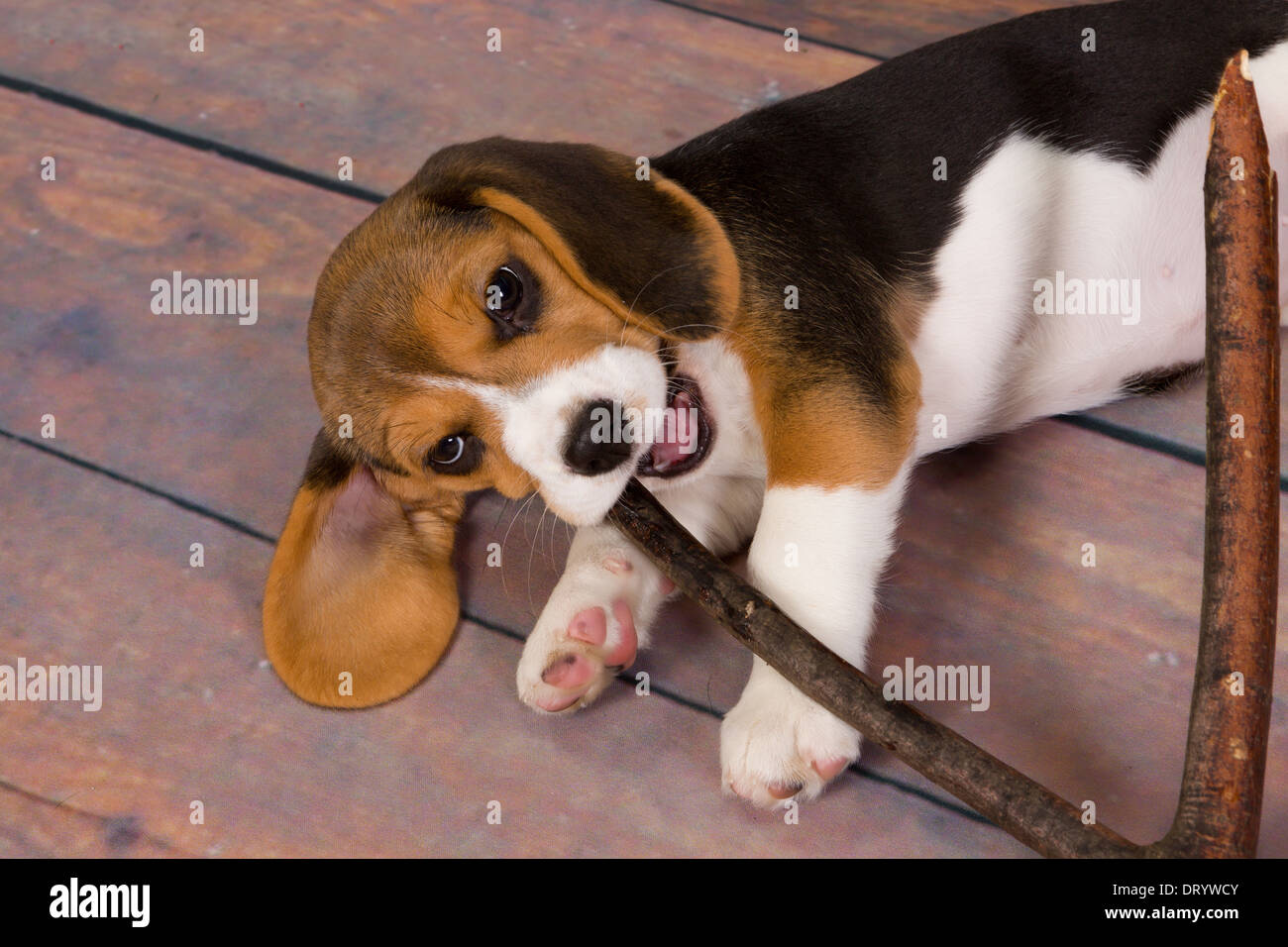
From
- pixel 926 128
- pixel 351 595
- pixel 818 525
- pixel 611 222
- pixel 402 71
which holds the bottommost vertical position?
pixel 351 595

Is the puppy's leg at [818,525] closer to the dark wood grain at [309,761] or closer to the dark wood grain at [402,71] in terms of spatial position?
the dark wood grain at [309,761]

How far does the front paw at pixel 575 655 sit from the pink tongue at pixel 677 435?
9.5 inches

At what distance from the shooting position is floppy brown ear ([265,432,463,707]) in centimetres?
196

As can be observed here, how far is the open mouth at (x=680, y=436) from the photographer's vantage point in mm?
1987

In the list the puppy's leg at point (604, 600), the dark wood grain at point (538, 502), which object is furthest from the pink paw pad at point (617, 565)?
the dark wood grain at point (538, 502)

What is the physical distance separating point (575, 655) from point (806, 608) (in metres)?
0.35

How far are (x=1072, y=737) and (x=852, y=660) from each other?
1.04ft

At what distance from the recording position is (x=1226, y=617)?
1.41m

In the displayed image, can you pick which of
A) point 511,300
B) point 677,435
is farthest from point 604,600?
point 511,300

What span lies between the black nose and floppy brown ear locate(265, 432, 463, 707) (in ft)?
1.38

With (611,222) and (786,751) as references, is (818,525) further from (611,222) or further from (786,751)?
(611,222)

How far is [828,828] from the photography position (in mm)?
1783

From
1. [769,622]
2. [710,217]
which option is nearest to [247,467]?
[710,217]

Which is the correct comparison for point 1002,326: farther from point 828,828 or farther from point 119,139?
point 119,139
